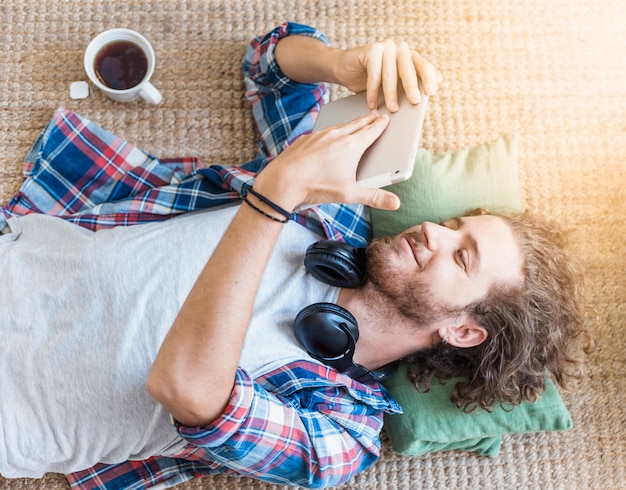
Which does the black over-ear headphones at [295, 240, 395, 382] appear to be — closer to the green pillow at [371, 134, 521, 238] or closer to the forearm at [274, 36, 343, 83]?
the green pillow at [371, 134, 521, 238]

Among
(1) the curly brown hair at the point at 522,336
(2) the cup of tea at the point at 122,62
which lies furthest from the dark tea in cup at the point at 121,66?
(1) the curly brown hair at the point at 522,336

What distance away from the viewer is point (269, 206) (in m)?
0.85

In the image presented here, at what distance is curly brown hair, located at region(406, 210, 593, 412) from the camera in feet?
3.59

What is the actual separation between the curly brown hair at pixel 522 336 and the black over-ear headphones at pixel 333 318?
0.16 meters

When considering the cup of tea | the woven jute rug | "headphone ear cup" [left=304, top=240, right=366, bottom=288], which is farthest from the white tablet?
the cup of tea

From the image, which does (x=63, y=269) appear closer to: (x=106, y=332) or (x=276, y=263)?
(x=106, y=332)

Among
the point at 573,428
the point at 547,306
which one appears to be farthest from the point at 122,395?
the point at 573,428

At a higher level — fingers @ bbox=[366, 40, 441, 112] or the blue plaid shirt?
fingers @ bbox=[366, 40, 441, 112]

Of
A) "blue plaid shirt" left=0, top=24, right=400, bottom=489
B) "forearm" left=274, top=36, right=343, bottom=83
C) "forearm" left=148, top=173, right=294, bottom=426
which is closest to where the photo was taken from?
"forearm" left=148, top=173, right=294, bottom=426

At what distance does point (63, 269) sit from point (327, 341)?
0.50 meters

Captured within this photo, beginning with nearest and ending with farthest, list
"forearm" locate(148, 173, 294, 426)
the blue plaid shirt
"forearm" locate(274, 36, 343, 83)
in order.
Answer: "forearm" locate(148, 173, 294, 426) < the blue plaid shirt < "forearm" locate(274, 36, 343, 83)

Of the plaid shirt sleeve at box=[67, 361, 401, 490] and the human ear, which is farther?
the human ear

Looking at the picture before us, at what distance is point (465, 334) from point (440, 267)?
0.17 m

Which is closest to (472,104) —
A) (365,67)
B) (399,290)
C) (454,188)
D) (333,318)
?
(454,188)
